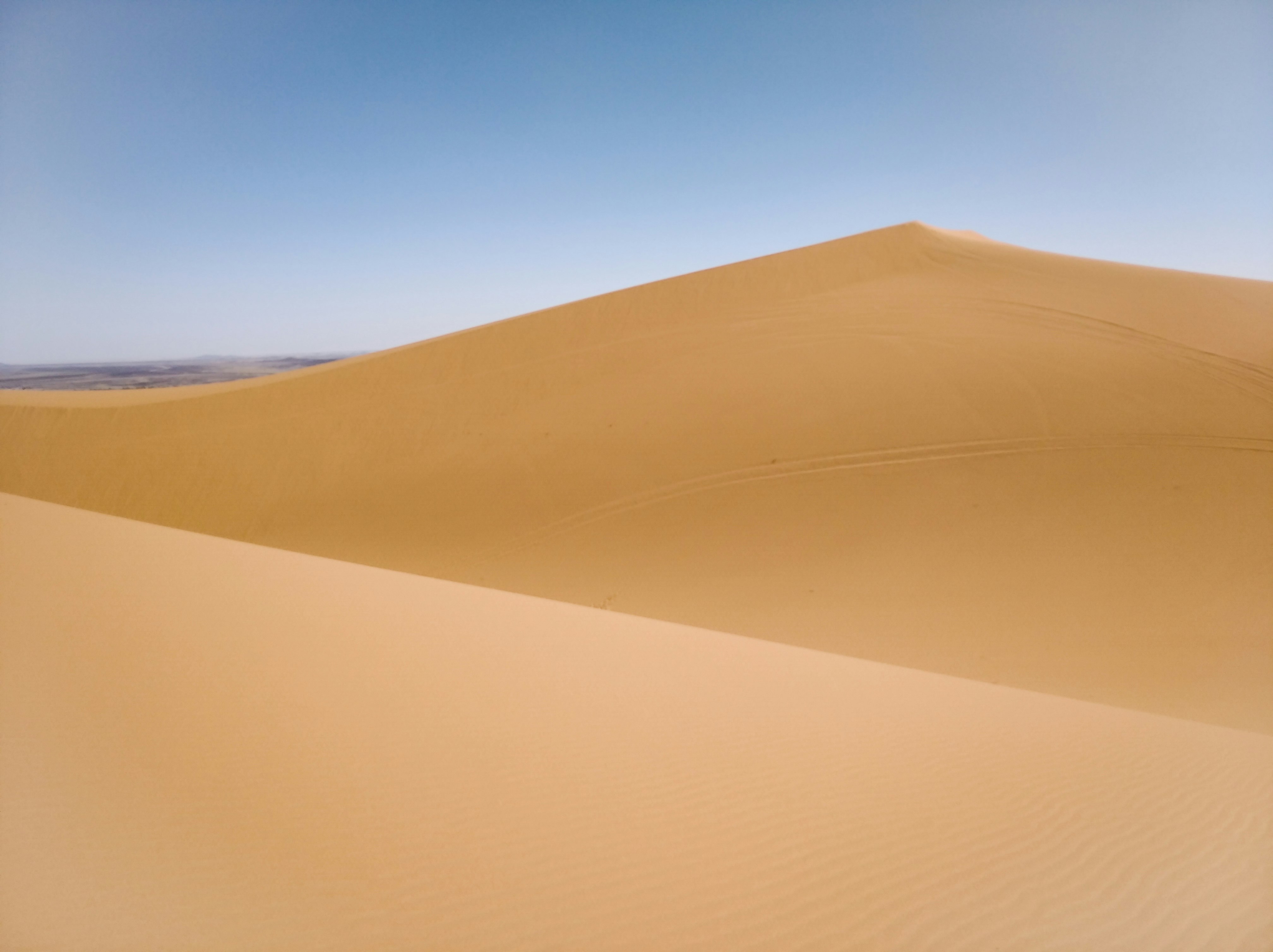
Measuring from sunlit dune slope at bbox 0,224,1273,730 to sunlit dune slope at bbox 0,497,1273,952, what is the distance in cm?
389

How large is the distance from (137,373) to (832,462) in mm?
104983

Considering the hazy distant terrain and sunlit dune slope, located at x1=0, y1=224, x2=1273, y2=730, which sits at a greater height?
the hazy distant terrain

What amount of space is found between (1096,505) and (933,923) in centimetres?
1007

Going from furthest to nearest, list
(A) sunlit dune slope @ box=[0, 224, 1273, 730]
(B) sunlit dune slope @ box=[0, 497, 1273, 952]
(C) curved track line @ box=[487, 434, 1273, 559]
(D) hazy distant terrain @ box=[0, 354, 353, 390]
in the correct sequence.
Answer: (D) hazy distant terrain @ box=[0, 354, 353, 390], (C) curved track line @ box=[487, 434, 1273, 559], (A) sunlit dune slope @ box=[0, 224, 1273, 730], (B) sunlit dune slope @ box=[0, 497, 1273, 952]

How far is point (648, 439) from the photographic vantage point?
1581 cm

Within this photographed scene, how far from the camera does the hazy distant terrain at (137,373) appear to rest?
66.5 meters

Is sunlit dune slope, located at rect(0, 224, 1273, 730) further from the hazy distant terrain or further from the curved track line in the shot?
the hazy distant terrain

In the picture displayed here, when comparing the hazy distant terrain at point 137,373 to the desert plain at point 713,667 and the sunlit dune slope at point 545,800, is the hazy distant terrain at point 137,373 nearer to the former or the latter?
the desert plain at point 713,667

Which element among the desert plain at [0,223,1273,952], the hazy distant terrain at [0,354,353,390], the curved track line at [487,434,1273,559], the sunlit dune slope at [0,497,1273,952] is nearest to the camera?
the sunlit dune slope at [0,497,1273,952]

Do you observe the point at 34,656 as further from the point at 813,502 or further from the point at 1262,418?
the point at 1262,418

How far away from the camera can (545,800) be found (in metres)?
3.54

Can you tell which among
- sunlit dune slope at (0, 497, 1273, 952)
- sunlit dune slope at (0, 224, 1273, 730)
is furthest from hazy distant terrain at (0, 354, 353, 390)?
sunlit dune slope at (0, 497, 1273, 952)

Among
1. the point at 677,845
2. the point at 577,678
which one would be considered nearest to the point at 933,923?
the point at 677,845

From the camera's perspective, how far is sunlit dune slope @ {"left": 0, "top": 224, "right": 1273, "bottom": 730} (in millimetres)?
9375
